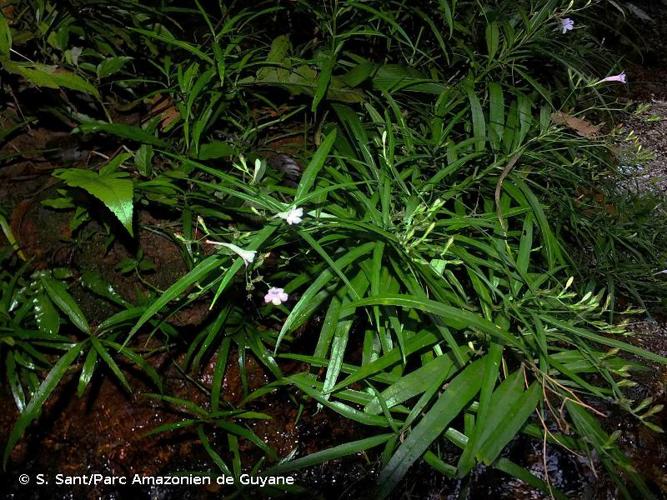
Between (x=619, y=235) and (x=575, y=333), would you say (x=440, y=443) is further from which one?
(x=619, y=235)

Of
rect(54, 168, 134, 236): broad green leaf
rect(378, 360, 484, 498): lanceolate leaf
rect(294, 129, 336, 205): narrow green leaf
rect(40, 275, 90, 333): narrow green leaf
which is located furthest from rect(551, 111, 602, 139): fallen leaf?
rect(40, 275, 90, 333): narrow green leaf

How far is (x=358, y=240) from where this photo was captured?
1.54 metres

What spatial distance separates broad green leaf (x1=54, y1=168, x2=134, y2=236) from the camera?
1329mm

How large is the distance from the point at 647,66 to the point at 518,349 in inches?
122

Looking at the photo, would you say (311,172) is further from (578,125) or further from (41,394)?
(578,125)

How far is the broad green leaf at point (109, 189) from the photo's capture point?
4.36 ft

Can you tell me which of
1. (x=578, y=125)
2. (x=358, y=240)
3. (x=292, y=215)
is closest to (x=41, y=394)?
(x=292, y=215)

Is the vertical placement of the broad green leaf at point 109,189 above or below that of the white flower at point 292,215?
below

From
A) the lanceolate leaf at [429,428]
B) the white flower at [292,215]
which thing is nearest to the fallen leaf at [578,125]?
the lanceolate leaf at [429,428]

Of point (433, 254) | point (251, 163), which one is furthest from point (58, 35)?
point (433, 254)

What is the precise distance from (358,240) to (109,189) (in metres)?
0.70

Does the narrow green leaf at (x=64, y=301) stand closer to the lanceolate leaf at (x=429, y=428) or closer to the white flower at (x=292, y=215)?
the white flower at (x=292, y=215)

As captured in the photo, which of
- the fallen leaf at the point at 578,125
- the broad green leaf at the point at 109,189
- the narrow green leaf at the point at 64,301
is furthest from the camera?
the fallen leaf at the point at 578,125

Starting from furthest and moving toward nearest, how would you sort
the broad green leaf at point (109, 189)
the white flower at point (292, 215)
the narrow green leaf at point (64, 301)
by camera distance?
the narrow green leaf at point (64, 301) < the broad green leaf at point (109, 189) < the white flower at point (292, 215)
